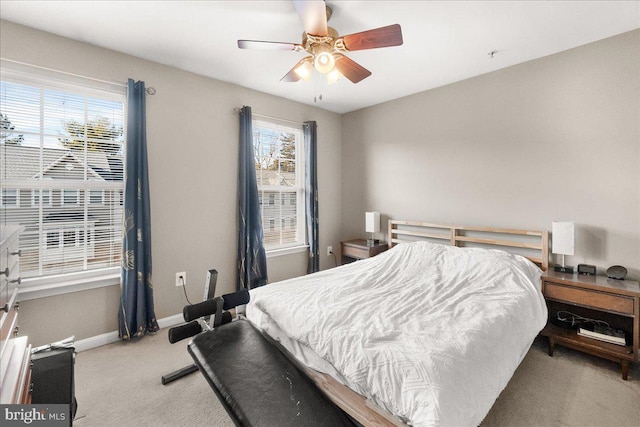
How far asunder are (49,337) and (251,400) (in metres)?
2.15

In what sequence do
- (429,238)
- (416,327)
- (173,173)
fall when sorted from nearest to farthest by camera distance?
(416,327) < (173,173) < (429,238)

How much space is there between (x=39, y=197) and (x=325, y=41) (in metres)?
2.54

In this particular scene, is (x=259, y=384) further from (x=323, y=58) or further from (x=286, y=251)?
(x=286, y=251)

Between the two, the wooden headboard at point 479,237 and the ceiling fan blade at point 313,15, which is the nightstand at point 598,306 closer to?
the wooden headboard at point 479,237

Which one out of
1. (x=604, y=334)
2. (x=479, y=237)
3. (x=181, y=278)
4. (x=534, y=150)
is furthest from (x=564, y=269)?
(x=181, y=278)

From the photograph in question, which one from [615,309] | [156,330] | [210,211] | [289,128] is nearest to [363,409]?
[615,309]

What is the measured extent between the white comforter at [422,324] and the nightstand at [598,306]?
0.19m

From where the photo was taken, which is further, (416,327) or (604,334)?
(604,334)

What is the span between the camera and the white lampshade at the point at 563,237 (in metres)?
2.34

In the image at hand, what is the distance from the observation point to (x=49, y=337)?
227 centimetres

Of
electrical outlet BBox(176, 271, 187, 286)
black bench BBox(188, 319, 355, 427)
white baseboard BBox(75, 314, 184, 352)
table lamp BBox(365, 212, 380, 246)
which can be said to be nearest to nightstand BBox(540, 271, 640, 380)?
table lamp BBox(365, 212, 380, 246)

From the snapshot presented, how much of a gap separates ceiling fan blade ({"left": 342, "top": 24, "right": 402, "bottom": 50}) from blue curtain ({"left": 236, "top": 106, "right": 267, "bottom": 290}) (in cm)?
175

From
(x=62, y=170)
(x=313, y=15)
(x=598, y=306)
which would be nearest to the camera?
(x=313, y=15)

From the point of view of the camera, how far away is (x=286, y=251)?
12.6ft
